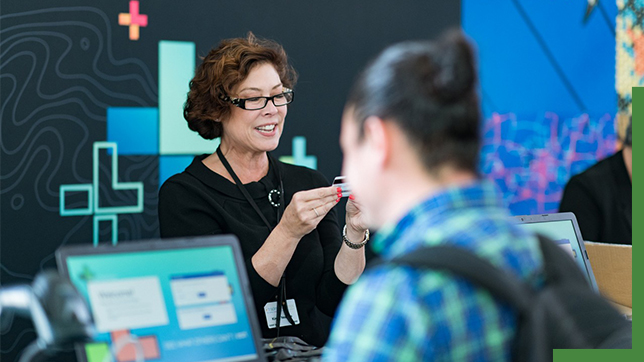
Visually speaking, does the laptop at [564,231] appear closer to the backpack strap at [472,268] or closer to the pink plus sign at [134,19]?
the backpack strap at [472,268]

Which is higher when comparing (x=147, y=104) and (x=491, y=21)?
(x=491, y=21)

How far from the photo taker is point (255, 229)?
7.52 feet

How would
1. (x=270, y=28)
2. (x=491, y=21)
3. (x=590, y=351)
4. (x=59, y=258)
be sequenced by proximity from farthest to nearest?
(x=491, y=21)
(x=270, y=28)
(x=59, y=258)
(x=590, y=351)

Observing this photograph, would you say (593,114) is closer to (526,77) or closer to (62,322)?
(526,77)

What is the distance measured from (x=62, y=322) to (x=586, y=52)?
358 cm

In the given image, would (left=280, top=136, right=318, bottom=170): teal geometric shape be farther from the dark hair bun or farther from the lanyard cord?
the dark hair bun

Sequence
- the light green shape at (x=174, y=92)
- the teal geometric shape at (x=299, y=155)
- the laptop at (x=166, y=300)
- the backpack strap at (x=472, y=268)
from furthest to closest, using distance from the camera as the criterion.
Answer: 1. the teal geometric shape at (x=299, y=155)
2. the light green shape at (x=174, y=92)
3. the laptop at (x=166, y=300)
4. the backpack strap at (x=472, y=268)

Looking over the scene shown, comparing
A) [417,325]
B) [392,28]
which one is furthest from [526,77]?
[417,325]

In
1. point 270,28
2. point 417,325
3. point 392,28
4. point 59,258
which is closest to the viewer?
point 417,325

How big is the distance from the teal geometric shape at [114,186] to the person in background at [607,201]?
5.57ft

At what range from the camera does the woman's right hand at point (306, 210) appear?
2094mm

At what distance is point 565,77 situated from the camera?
153 inches

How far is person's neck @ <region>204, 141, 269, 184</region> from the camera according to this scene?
2.41 metres

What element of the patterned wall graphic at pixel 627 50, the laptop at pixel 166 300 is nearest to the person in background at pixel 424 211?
the laptop at pixel 166 300
